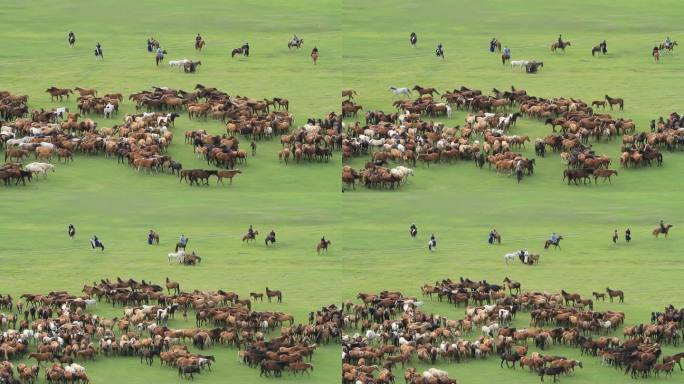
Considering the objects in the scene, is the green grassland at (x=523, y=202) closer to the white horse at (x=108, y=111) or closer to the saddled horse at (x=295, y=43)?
the saddled horse at (x=295, y=43)

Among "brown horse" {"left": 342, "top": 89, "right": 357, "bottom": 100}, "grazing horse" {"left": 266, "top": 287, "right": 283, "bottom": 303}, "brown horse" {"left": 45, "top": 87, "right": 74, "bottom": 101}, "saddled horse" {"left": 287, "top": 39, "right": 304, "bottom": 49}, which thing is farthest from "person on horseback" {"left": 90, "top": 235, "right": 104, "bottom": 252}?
"saddled horse" {"left": 287, "top": 39, "right": 304, "bottom": 49}

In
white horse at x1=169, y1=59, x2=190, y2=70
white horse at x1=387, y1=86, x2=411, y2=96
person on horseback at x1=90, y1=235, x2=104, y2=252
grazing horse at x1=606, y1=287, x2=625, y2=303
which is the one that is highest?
white horse at x1=169, y1=59, x2=190, y2=70

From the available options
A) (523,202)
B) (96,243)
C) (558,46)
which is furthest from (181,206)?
(558,46)

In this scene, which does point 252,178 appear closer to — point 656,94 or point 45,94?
point 45,94

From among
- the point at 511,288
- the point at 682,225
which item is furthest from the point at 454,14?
the point at 511,288

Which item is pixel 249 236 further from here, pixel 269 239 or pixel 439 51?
pixel 439 51

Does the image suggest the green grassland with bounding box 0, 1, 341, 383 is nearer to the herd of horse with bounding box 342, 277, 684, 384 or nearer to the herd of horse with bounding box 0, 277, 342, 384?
the herd of horse with bounding box 0, 277, 342, 384

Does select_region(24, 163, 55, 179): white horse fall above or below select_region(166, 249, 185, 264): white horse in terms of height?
above
